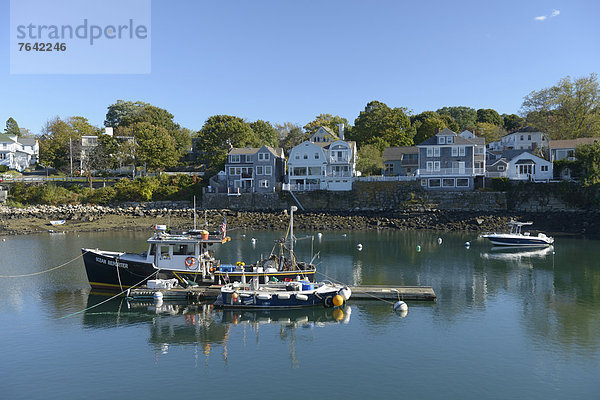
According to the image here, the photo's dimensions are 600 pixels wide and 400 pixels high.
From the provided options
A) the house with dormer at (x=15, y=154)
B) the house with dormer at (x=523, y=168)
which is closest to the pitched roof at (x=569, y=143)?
the house with dormer at (x=523, y=168)

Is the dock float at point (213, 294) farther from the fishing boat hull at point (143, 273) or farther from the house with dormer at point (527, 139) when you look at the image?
the house with dormer at point (527, 139)

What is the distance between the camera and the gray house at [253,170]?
82062mm

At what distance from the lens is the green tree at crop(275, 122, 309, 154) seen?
11338 cm

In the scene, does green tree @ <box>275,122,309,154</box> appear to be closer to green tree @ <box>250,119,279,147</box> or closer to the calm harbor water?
green tree @ <box>250,119,279,147</box>

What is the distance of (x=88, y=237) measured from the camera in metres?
59.8

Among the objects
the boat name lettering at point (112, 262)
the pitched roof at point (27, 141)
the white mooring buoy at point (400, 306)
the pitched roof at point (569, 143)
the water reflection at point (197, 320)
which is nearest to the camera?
the water reflection at point (197, 320)

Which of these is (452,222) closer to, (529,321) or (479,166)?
(479,166)

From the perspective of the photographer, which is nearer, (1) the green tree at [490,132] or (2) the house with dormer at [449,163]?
(2) the house with dormer at [449,163]

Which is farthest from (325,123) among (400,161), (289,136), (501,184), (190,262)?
(190,262)

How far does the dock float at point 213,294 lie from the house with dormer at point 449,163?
4825 centimetres

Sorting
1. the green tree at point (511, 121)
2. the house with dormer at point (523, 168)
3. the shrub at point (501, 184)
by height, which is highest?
the green tree at point (511, 121)

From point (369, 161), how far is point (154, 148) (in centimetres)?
4081

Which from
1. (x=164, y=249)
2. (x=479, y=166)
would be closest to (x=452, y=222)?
(x=479, y=166)

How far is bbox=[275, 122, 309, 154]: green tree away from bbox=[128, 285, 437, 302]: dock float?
80.2 meters
